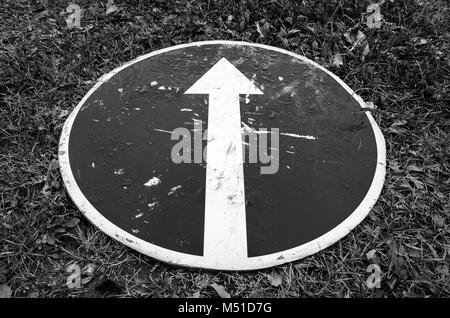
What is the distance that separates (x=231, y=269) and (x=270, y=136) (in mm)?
678

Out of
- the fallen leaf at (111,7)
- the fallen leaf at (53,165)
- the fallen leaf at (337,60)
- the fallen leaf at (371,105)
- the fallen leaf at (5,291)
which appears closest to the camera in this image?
the fallen leaf at (5,291)

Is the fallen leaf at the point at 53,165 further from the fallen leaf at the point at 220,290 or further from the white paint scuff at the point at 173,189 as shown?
the fallen leaf at the point at 220,290

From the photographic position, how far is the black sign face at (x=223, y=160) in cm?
171

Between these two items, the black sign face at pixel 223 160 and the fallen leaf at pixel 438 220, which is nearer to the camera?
the black sign face at pixel 223 160

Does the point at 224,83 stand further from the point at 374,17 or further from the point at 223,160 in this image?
the point at 374,17

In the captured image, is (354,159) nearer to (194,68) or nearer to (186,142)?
(186,142)

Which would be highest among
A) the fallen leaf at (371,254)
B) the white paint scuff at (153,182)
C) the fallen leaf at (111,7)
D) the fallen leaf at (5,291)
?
the fallen leaf at (111,7)

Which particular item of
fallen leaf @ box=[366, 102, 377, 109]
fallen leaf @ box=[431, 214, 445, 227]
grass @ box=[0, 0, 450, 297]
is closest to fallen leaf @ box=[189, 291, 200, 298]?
grass @ box=[0, 0, 450, 297]

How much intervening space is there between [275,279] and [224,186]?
0.45 meters

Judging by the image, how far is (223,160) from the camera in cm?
188

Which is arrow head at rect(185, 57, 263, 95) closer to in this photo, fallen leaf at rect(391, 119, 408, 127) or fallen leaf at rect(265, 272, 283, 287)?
fallen leaf at rect(391, 119, 408, 127)

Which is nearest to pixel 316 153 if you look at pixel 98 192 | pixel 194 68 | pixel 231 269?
pixel 231 269

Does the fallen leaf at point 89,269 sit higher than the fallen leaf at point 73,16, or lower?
lower

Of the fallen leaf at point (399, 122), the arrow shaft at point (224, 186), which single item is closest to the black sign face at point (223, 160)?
the arrow shaft at point (224, 186)
